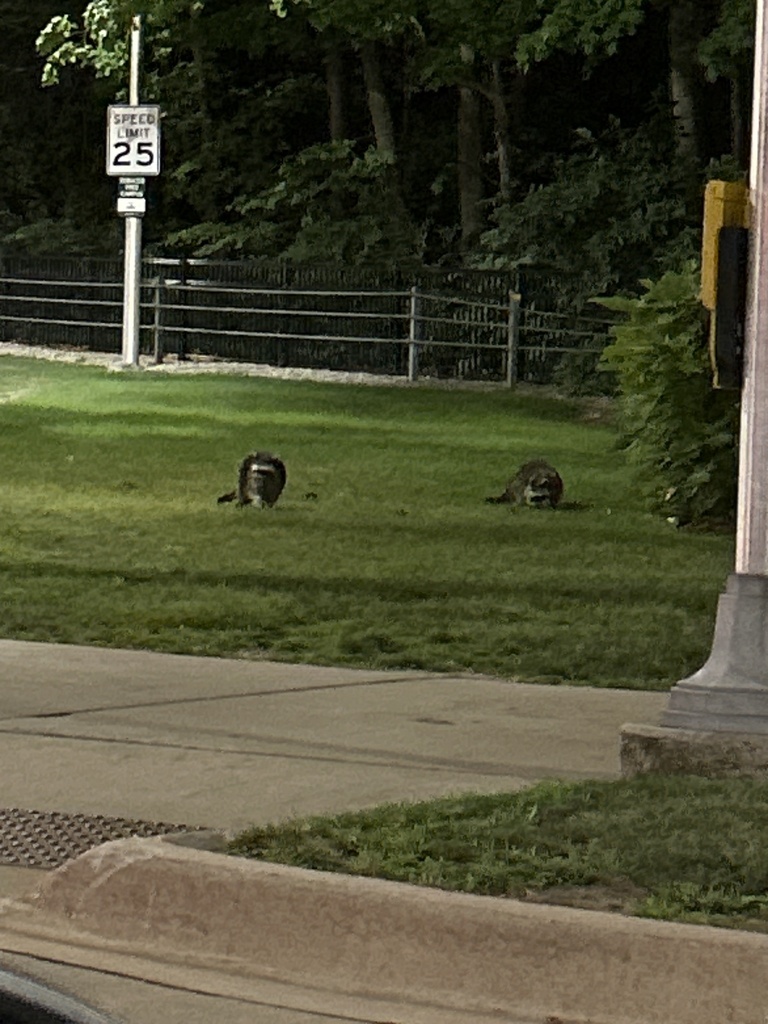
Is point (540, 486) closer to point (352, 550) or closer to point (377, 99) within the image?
point (352, 550)

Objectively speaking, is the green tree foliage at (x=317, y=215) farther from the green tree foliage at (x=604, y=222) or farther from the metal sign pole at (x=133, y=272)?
the metal sign pole at (x=133, y=272)

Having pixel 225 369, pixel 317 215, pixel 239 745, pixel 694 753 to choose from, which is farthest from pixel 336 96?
pixel 694 753

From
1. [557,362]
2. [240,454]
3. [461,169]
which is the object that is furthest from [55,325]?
[240,454]

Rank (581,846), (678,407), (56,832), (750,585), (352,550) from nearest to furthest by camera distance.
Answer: (581,846)
(56,832)
(750,585)
(352,550)
(678,407)

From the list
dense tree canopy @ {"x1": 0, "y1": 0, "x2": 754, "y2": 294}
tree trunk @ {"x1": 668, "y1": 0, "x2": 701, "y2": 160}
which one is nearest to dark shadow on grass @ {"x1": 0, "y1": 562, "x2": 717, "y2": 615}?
dense tree canopy @ {"x1": 0, "y1": 0, "x2": 754, "y2": 294}

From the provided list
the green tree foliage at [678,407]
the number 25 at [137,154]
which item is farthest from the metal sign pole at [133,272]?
the green tree foliage at [678,407]

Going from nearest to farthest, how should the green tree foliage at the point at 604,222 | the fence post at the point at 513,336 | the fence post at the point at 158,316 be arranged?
the fence post at the point at 513,336 < the green tree foliage at the point at 604,222 < the fence post at the point at 158,316

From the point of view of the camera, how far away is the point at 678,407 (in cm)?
1809

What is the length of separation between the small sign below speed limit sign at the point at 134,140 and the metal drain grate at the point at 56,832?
29875mm

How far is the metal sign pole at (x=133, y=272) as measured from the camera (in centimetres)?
3756

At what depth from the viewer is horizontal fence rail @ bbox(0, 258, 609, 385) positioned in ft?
114

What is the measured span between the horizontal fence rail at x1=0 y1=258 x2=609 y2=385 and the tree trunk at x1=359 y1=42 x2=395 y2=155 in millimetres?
6090

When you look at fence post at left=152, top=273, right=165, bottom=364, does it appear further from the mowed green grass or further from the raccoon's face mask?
the raccoon's face mask

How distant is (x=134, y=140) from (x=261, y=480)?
19.8m
